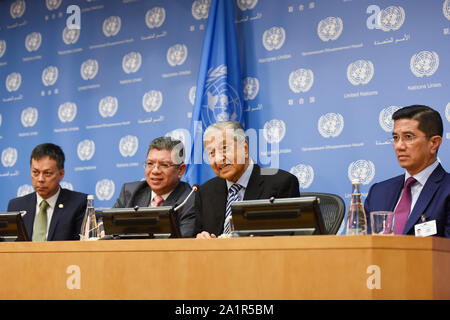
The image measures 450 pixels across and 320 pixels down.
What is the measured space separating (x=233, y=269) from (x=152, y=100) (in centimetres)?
324

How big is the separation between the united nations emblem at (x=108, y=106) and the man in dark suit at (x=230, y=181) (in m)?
2.05

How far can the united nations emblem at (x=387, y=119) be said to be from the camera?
13.3 ft

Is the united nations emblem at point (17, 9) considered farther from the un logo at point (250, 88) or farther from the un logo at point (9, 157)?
the un logo at point (250, 88)

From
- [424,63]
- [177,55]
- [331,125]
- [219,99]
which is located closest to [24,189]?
[177,55]

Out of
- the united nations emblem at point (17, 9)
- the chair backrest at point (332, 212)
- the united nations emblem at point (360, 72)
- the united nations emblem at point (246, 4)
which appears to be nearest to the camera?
the chair backrest at point (332, 212)

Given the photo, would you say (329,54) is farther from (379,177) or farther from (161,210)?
(161,210)

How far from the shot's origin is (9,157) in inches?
231

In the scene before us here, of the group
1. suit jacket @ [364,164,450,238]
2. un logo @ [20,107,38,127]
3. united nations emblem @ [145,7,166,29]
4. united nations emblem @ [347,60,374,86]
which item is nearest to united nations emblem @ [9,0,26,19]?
un logo @ [20,107,38,127]

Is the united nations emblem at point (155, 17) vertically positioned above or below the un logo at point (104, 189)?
above

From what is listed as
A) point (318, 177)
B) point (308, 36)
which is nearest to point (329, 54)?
point (308, 36)

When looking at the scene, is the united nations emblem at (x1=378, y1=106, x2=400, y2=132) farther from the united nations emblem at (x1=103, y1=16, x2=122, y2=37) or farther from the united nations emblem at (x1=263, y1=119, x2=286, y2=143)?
the united nations emblem at (x1=103, y1=16, x2=122, y2=37)

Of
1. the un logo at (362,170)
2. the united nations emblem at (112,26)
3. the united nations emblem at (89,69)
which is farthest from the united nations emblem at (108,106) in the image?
the un logo at (362,170)
